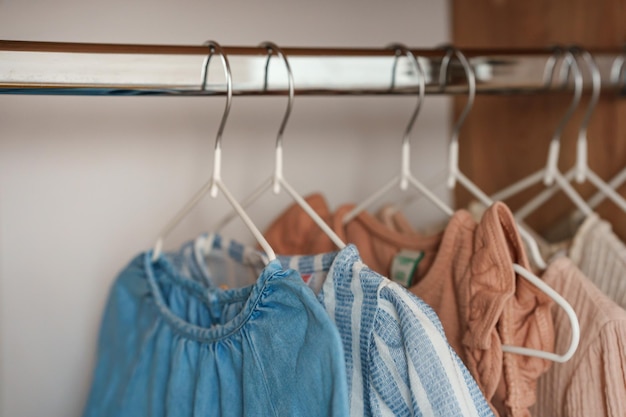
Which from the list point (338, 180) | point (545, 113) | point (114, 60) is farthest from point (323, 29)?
point (114, 60)

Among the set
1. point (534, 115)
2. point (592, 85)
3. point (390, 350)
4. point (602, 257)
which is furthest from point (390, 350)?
point (534, 115)

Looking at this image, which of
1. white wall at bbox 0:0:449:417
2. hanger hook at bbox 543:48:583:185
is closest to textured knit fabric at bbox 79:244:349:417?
white wall at bbox 0:0:449:417

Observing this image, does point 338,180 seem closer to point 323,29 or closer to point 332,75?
point 323,29

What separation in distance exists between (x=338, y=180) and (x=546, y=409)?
1.65 feet

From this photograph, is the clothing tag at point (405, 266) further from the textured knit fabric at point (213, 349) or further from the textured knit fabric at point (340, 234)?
the textured knit fabric at point (213, 349)

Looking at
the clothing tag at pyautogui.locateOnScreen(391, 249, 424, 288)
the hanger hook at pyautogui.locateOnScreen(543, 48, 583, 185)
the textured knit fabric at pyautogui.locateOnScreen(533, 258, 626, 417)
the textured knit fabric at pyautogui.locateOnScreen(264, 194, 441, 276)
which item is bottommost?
the textured knit fabric at pyautogui.locateOnScreen(533, 258, 626, 417)

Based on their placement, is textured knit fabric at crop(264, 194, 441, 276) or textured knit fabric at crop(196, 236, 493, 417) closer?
textured knit fabric at crop(196, 236, 493, 417)

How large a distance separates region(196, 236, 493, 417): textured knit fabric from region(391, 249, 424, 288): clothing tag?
14cm

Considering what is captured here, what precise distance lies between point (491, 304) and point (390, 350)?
119mm

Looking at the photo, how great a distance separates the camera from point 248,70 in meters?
0.73

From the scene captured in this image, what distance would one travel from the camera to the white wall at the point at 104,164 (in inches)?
37.4

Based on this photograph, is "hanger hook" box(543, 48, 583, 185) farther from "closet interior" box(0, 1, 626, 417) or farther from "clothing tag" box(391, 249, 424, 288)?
"clothing tag" box(391, 249, 424, 288)

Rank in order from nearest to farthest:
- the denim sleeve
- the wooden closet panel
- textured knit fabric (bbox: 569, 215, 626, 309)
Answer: the denim sleeve → textured knit fabric (bbox: 569, 215, 626, 309) → the wooden closet panel

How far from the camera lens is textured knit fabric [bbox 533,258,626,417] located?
678 mm
